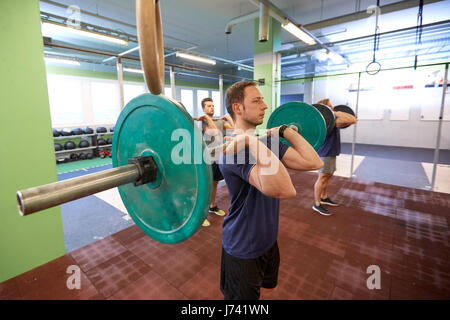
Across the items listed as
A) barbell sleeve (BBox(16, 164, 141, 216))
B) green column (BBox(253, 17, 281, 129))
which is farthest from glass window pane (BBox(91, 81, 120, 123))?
barbell sleeve (BBox(16, 164, 141, 216))

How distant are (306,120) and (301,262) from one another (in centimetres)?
127

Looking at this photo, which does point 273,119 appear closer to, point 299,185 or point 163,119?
point 163,119

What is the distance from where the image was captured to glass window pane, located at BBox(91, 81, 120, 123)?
28.4 ft

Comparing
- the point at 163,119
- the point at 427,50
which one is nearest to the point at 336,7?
the point at 427,50

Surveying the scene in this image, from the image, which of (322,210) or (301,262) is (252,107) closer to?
(301,262)

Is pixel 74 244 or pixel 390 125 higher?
pixel 390 125

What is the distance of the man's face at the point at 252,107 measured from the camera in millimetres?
1156

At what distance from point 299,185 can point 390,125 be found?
296 inches

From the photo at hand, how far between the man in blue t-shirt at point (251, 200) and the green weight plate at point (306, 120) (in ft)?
1.80

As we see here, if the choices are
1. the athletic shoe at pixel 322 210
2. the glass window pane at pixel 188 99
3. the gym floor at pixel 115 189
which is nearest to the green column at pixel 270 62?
the gym floor at pixel 115 189

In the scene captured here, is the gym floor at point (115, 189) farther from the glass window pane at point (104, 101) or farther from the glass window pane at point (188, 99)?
the glass window pane at point (188, 99)

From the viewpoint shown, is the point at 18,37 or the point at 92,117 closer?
the point at 18,37
